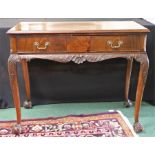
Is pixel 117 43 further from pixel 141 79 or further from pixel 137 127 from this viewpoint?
pixel 137 127

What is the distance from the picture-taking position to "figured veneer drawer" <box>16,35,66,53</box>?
1384 mm

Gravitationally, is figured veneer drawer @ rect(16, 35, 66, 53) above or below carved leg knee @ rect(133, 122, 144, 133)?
above

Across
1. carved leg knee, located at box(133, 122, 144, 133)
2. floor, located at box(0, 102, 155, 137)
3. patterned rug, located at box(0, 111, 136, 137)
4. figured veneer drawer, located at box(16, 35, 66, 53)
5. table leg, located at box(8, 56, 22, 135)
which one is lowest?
floor, located at box(0, 102, 155, 137)

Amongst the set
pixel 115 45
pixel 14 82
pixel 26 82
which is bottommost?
pixel 26 82

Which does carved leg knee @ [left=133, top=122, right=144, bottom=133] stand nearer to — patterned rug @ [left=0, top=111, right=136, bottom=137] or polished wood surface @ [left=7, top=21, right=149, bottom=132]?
patterned rug @ [left=0, top=111, right=136, bottom=137]

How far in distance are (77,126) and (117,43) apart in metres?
0.60

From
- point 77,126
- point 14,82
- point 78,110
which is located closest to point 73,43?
point 14,82

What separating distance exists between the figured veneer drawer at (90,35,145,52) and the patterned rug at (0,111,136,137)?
52cm

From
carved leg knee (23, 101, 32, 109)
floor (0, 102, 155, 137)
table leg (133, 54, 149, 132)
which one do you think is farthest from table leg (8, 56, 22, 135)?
table leg (133, 54, 149, 132)

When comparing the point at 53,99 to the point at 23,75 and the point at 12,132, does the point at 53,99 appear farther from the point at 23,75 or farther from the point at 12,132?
the point at 12,132

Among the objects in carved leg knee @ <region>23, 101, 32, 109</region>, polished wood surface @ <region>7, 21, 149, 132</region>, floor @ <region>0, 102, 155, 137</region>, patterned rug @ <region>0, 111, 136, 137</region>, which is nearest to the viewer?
polished wood surface @ <region>7, 21, 149, 132</region>

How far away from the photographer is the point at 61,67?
6.46ft

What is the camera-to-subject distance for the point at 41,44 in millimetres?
1395

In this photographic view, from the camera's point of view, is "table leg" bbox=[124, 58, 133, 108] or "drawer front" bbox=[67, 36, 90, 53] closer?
"drawer front" bbox=[67, 36, 90, 53]
